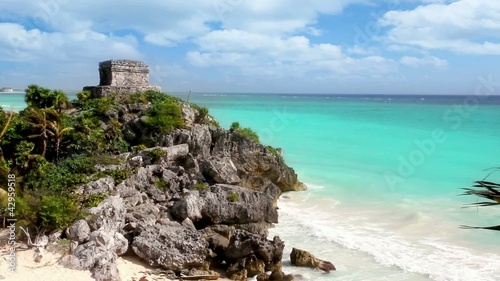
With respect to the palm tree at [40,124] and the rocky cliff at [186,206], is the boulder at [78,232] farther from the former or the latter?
the palm tree at [40,124]

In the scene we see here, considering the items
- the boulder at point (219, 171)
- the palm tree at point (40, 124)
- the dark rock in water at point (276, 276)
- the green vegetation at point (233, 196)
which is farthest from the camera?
the palm tree at point (40, 124)

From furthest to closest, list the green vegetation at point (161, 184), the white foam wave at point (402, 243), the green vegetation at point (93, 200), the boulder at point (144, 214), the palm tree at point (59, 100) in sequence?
the palm tree at point (59, 100) → the green vegetation at point (161, 184) → the boulder at point (144, 214) → the green vegetation at point (93, 200) → the white foam wave at point (402, 243)

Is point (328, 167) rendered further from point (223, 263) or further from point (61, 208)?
point (61, 208)

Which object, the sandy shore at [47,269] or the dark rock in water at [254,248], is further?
the dark rock in water at [254,248]

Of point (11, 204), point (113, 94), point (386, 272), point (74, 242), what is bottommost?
point (386, 272)

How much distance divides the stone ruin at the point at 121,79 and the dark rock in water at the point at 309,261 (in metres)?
11.9

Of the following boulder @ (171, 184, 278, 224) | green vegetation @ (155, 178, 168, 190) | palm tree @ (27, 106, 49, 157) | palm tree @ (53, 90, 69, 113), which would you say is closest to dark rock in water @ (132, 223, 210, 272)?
boulder @ (171, 184, 278, 224)

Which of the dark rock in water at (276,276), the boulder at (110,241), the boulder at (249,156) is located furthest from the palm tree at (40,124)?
the dark rock in water at (276,276)

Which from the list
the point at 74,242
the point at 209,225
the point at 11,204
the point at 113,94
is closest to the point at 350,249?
the point at 209,225

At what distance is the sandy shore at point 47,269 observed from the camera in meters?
8.73

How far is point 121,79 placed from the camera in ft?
65.7

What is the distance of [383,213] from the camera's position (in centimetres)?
1555

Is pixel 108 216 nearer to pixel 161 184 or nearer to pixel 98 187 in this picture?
pixel 98 187

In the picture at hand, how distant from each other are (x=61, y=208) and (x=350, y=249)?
7236 mm
